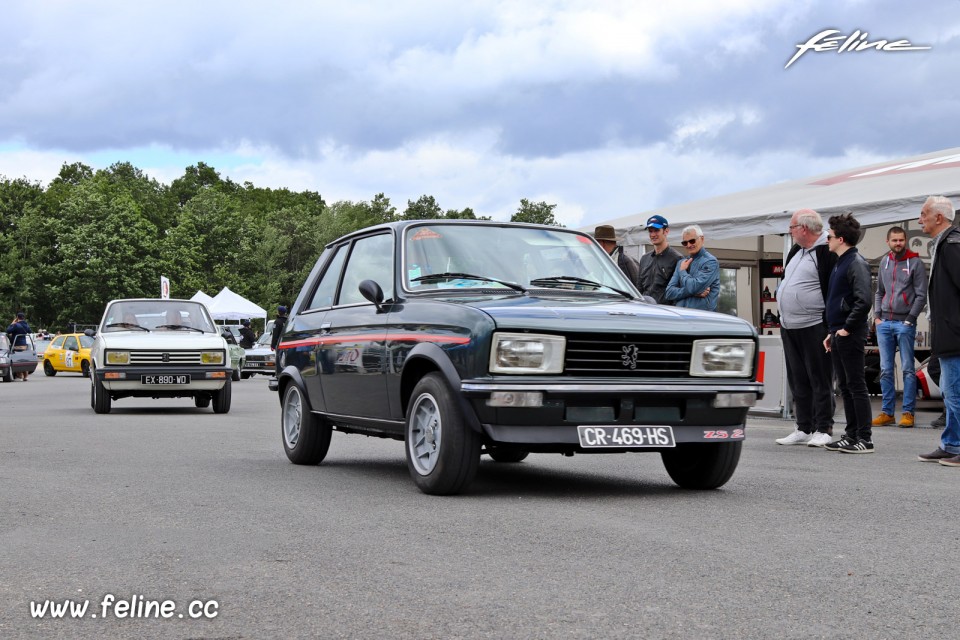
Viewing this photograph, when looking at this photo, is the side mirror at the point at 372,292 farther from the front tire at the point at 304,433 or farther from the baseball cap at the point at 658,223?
the baseball cap at the point at 658,223

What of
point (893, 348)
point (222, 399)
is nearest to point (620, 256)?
point (893, 348)

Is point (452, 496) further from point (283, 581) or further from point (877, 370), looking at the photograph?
point (877, 370)

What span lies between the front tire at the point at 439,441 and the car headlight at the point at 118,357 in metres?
10.8

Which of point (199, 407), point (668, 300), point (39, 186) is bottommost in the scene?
point (199, 407)

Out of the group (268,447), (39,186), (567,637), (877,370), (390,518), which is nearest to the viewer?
(567,637)

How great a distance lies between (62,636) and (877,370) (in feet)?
57.2

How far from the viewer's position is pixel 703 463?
25.4ft

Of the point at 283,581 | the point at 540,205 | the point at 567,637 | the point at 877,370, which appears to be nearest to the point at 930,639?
the point at 567,637

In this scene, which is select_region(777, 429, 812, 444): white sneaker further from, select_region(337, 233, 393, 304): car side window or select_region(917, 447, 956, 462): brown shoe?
select_region(337, 233, 393, 304): car side window

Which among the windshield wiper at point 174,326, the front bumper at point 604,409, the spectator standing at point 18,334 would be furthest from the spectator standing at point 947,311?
the spectator standing at point 18,334

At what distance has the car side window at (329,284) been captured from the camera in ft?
30.7

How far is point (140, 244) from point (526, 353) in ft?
274

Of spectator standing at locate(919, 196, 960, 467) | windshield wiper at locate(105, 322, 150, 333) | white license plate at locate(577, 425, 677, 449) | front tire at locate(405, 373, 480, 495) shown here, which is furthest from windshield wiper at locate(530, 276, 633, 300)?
Result: windshield wiper at locate(105, 322, 150, 333)

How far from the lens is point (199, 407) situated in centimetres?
1978
